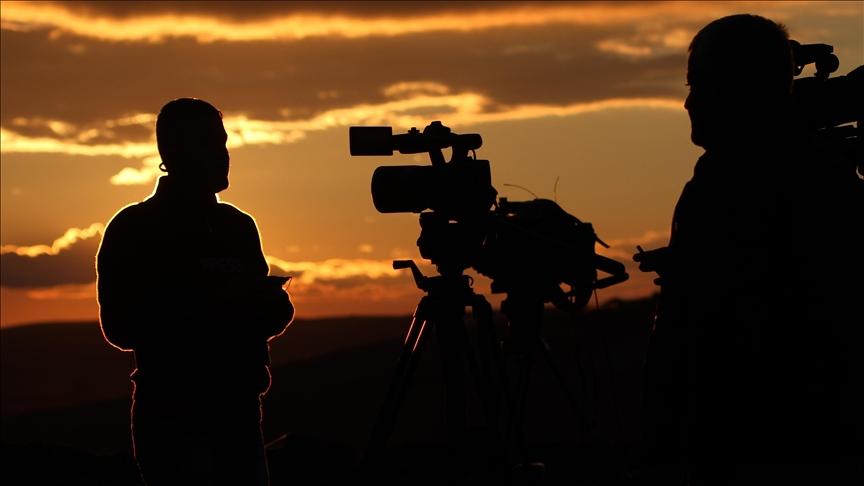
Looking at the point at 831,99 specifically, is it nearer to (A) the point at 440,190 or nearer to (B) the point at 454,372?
(A) the point at 440,190

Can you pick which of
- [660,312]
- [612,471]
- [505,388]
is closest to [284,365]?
[612,471]

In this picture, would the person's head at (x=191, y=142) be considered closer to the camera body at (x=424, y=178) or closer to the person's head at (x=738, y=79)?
the camera body at (x=424, y=178)

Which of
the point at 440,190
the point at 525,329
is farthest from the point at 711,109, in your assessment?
the point at 525,329

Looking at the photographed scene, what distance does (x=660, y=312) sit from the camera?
3.18m

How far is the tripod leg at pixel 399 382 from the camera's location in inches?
241

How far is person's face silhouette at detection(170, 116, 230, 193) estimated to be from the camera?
194 inches

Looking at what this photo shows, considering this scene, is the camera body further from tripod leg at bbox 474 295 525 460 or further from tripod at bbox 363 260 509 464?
tripod leg at bbox 474 295 525 460

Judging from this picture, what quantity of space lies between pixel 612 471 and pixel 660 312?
Result: 20.8 ft

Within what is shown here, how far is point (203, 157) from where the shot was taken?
4.93m

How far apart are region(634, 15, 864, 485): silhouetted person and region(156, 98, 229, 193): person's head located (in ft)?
7.58

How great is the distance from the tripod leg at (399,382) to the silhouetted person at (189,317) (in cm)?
122

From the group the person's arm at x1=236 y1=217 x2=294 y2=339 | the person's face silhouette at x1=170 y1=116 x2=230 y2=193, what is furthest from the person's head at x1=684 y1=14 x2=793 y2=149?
the person's face silhouette at x1=170 y1=116 x2=230 y2=193

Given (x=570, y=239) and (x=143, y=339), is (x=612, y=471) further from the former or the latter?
(x=143, y=339)

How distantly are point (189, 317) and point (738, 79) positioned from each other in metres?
2.49
